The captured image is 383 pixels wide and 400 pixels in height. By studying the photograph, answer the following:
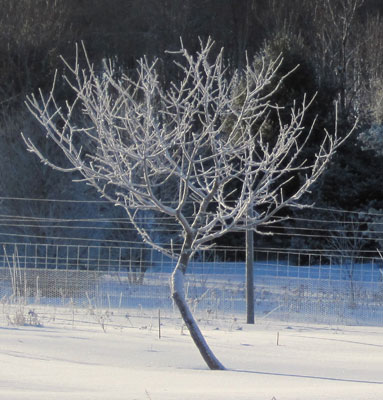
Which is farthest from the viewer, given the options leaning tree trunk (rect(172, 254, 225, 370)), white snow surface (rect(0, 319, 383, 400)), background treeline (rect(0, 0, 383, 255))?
background treeline (rect(0, 0, 383, 255))

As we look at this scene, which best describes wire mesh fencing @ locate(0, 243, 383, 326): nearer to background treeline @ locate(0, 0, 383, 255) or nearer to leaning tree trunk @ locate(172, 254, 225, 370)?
background treeline @ locate(0, 0, 383, 255)

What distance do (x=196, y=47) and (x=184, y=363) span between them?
22.5 m

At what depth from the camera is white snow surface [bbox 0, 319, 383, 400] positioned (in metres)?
6.45

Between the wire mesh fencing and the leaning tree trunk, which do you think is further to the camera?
the wire mesh fencing

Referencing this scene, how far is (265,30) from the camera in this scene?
32.4 metres

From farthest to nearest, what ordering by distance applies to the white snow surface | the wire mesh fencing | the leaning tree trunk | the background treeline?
the background treeline, the wire mesh fencing, the leaning tree trunk, the white snow surface

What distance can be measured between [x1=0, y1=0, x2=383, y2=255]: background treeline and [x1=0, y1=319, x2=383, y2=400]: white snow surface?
6.34m

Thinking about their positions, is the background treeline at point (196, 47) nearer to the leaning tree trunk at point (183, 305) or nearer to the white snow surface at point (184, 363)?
the white snow surface at point (184, 363)

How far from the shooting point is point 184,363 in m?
8.52

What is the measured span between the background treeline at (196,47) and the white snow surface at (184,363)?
6341 mm

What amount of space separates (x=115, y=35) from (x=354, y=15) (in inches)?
345

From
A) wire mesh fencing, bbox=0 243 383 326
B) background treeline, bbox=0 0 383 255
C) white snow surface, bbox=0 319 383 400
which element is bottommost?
white snow surface, bbox=0 319 383 400

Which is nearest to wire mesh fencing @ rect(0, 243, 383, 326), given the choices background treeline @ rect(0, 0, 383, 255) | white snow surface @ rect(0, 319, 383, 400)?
white snow surface @ rect(0, 319, 383, 400)

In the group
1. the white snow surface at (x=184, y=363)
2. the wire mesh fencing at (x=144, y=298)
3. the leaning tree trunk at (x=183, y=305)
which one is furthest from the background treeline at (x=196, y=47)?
the leaning tree trunk at (x=183, y=305)
